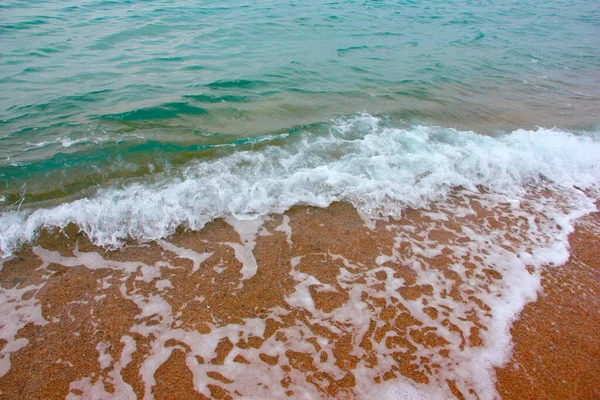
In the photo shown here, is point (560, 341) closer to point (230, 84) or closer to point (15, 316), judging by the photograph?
point (15, 316)

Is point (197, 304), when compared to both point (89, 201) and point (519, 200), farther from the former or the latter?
point (519, 200)

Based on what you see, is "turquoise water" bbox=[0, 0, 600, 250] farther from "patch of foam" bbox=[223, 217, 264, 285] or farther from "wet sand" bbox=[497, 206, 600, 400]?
"wet sand" bbox=[497, 206, 600, 400]

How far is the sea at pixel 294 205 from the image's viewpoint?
11.3 ft

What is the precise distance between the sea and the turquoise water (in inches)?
3.4

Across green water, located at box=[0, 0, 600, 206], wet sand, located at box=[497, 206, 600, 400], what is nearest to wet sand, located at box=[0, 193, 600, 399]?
wet sand, located at box=[497, 206, 600, 400]

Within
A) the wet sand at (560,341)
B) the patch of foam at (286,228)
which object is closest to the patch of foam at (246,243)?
the patch of foam at (286,228)

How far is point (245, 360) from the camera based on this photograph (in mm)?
3373

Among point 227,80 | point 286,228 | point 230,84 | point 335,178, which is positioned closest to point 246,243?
point 286,228

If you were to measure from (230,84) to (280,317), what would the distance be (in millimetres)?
8936

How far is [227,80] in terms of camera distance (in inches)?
436

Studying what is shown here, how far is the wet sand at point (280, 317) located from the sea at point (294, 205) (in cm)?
3

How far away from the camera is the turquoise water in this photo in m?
6.97

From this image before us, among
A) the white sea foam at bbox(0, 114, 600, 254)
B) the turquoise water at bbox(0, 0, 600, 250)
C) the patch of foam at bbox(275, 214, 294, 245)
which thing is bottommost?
the patch of foam at bbox(275, 214, 294, 245)

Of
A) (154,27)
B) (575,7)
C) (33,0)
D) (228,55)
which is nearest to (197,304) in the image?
(228,55)
